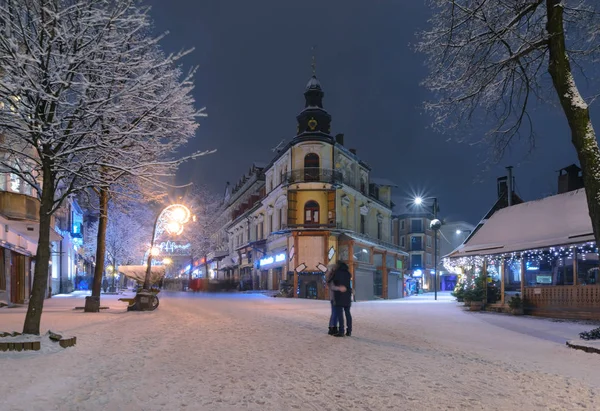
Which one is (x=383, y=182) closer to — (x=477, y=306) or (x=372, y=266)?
(x=372, y=266)

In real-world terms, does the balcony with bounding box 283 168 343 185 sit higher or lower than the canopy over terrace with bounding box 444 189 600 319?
higher

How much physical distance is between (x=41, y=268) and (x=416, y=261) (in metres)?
70.0

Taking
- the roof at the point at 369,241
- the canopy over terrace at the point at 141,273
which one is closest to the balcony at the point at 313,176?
the roof at the point at 369,241

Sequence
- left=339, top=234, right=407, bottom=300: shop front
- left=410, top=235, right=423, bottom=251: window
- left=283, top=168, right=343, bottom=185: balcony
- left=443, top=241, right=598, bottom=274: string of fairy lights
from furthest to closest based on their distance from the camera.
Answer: left=410, top=235, right=423, bottom=251: window < left=339, top=234, right=407, bottom=300: shop front < left=283, top=168, right=343, bottom=185: balcony < left=443, top=241, right=598, bottom=274: string of fairy lights

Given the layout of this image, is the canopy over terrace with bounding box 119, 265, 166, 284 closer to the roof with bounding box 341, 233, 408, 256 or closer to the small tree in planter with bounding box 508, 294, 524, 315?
the small tree in planter with bounding box 508, 294, 524, 315

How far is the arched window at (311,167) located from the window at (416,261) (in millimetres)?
39575

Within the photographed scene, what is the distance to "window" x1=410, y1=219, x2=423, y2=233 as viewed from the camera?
76.3 metres

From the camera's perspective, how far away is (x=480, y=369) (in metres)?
7.49

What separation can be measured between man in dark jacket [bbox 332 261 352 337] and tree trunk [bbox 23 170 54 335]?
588 centimetres

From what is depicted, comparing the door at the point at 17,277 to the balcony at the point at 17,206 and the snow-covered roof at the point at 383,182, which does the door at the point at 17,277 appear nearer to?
the balcony at the point at 17,206

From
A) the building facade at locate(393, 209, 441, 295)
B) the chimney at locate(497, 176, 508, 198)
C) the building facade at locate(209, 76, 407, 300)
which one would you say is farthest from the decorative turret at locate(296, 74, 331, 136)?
the building facade at locate(393, 209, 441, 295)

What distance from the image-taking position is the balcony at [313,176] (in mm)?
40469

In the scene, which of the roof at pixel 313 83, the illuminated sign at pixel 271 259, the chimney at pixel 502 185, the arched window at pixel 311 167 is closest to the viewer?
the chimney at pixel 502 185

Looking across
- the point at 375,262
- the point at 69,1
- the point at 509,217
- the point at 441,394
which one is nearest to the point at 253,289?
the point at 375,262
